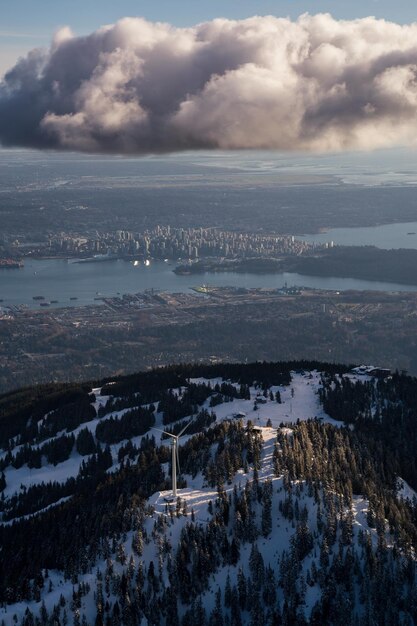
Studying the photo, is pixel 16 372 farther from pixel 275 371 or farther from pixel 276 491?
pixel 276 491

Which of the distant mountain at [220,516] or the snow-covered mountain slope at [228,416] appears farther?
the snow-covered mountain slope at [228,416]

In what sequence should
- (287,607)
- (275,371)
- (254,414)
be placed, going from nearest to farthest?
(287,607), (254,414), (275,371)

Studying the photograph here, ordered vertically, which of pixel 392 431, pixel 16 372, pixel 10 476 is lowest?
pixel 16 372

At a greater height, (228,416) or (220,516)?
(220,516)

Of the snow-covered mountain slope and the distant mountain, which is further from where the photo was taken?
the snow-covered mountain slope

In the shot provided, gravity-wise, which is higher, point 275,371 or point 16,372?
point 275,371

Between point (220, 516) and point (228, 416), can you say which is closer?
point (220, 516)

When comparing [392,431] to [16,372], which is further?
[16,372]

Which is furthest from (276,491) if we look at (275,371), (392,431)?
(275,371)
